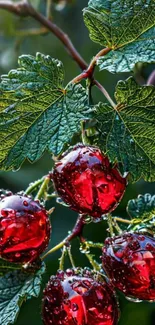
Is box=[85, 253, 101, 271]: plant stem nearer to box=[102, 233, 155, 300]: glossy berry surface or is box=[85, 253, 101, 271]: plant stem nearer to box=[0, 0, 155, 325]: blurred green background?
box=[102, 233, 155, 300]: glossy berry surface

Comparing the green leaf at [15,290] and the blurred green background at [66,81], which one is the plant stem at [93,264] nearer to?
the green leaf at [15,290]

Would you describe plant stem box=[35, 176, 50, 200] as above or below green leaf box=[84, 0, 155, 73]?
below

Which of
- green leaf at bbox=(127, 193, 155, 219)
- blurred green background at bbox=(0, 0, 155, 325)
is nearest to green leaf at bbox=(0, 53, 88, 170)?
green leaf at bbox=(127, 193, 155, 219)

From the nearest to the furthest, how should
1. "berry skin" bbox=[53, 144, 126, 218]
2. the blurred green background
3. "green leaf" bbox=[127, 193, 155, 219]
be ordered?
"berry skin" bbox=[53, 144, 126, 218]
"green leaf" bbox=[127, 193, 155, 219]
the blurred green background

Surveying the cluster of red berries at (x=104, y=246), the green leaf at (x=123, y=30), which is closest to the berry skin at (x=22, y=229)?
the cluster of red berries at (x=104, y=246)

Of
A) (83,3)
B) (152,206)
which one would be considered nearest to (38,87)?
(152,206)

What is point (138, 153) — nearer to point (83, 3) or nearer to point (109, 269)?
point (109, 269)

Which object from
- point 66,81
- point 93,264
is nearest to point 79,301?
point 93,264
